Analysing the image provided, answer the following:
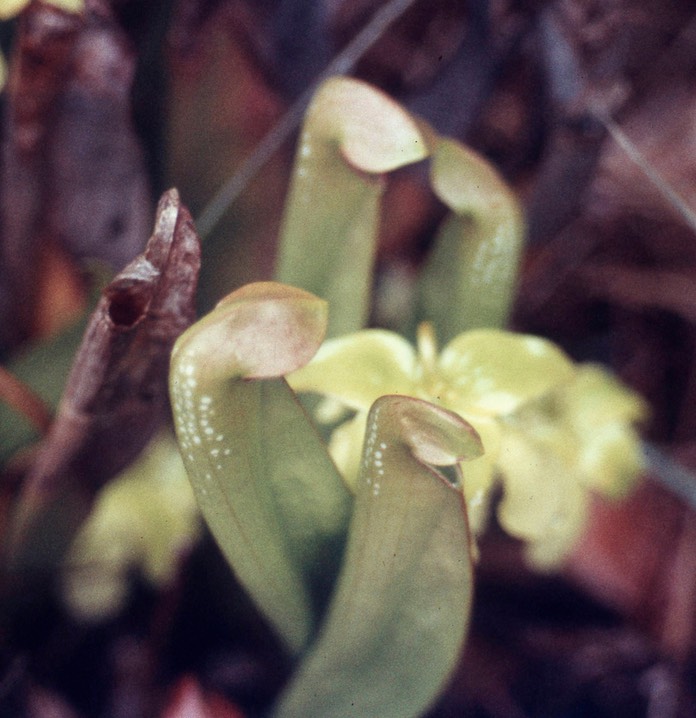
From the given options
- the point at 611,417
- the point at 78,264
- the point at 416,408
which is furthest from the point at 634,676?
the point at 78,264

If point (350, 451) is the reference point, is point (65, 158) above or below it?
above

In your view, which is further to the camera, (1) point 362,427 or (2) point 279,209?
(2) point 279,209

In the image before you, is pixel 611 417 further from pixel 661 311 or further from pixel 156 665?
pixel 156 665

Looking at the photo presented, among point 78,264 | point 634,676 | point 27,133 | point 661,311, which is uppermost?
point 27,133

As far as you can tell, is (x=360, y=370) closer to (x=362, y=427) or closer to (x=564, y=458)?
(x=362, y=427)

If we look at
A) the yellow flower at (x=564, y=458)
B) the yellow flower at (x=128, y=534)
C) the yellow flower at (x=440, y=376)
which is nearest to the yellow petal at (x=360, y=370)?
the yellow flower at (x=440, y=376)

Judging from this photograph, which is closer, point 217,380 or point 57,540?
point 217,380

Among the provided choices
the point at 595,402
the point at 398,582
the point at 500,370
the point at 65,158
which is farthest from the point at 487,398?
the point at 65,158
